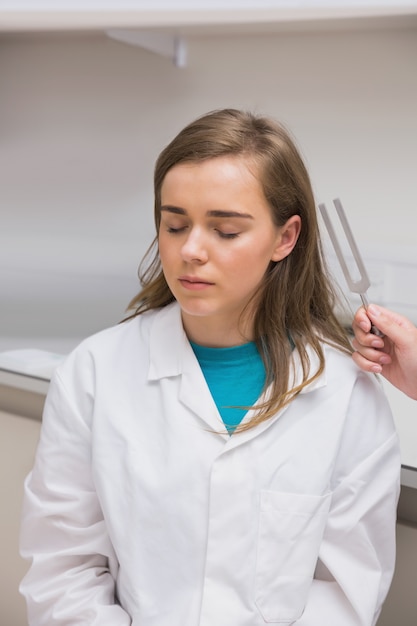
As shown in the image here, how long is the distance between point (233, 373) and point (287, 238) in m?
0.21

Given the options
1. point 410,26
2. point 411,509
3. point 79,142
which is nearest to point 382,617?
point 411,509

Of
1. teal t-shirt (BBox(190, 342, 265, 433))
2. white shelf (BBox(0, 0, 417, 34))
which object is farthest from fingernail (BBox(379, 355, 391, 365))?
white shelf (BBox(0, 0, 417, 34))

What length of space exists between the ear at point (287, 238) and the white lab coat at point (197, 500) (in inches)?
6.4

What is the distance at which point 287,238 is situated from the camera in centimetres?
112

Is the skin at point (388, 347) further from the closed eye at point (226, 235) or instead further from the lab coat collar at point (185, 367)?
the closed eye at point (226, 235)

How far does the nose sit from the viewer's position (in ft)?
3.28

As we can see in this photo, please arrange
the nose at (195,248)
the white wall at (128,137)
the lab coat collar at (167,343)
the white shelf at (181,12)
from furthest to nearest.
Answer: the white wall at (128,137), the white shelf at (181,12), the lab coat collar at (167,343), the nose at (195,248)

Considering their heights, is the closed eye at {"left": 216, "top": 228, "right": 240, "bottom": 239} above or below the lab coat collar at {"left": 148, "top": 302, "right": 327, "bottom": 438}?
above

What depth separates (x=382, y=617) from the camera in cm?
129

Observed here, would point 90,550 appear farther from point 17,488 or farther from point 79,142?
point 79,142

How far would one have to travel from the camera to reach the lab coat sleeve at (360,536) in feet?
3.61

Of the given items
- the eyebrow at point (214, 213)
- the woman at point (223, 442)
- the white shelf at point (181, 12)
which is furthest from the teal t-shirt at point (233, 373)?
the white shelf at point (181, 12)

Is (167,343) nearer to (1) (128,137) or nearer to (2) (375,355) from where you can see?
(2) (375,355)

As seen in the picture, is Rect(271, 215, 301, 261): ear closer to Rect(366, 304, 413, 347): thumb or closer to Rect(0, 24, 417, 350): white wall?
Rect(366, 304, 413, 347): thumb
